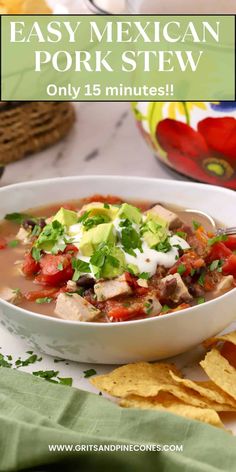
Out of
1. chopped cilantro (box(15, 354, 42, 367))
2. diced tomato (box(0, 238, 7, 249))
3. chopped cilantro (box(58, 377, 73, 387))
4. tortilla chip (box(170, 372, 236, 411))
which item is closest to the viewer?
tortilla chip (box(170, 372, 236, 411))

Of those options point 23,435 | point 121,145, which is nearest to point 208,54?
point 121,145

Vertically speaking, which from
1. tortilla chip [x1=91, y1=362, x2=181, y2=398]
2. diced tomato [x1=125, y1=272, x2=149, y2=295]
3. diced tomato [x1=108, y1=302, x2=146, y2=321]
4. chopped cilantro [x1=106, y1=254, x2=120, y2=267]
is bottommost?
tortilla chip [x1=91, y1=362, x2=181, y2=398]

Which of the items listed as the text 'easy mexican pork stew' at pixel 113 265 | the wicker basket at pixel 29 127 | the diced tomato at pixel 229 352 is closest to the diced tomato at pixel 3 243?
the text 'easy mexican pork stew' at pixel 113 265

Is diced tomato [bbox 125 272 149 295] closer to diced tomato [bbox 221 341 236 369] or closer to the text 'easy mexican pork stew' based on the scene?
the text 'easy mexican pork stew'

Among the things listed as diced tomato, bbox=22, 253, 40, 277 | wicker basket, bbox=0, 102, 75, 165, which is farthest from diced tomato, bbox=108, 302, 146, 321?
wicker basket, bbox=0, 102, 75, 165

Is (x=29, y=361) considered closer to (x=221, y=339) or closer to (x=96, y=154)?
(x=221, y=339)

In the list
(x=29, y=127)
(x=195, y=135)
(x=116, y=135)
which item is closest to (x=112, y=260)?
(x=195, y=135)
